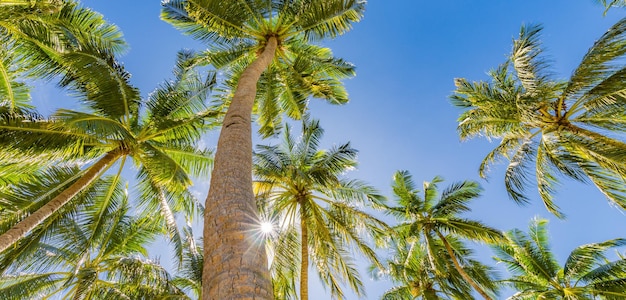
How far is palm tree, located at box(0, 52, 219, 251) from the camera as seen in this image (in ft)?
23.3

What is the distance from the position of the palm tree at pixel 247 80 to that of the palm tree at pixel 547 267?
30.7 feet

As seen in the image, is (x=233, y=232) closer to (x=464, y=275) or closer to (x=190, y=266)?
(x=190, y=266)

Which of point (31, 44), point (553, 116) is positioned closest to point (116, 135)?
point (31, 44)

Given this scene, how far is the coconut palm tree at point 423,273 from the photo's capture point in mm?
Answer: 14091

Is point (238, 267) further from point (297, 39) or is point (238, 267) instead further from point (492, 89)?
point (492, 89)

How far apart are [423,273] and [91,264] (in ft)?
41.6

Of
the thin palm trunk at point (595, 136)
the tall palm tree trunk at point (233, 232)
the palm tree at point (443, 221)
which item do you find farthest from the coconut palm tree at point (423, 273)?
the tall palm tree trunk at point (233, 232)

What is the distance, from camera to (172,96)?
9.33m

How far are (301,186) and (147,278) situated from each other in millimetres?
4752

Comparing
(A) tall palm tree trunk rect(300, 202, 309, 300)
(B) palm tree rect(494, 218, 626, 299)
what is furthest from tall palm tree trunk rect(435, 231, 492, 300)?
(A) tall palm tree trunk rect(300, 202, 309, 300)

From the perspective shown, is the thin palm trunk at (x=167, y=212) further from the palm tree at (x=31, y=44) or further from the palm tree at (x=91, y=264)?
the palm tree at (x=31, y=44)

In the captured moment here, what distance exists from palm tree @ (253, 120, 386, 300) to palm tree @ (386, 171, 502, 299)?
392 cm

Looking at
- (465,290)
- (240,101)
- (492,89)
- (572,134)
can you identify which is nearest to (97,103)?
(240,101)

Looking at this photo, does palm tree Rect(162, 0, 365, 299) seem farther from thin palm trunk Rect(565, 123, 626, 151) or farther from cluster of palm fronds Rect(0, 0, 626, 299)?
thin palm trunk Rect(565, 123, 626, 151)
